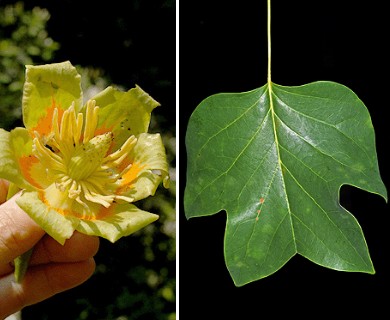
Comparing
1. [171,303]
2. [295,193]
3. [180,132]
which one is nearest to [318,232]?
[295,193]

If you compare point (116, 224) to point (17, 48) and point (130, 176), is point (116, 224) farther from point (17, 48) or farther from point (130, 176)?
point (17, 48)

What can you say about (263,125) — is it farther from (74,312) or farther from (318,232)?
(74,312)

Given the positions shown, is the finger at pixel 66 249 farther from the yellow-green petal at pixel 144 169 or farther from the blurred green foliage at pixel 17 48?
the blurred green foliage at pixel 17 48

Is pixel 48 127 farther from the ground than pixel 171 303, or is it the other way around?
pixel 48 127

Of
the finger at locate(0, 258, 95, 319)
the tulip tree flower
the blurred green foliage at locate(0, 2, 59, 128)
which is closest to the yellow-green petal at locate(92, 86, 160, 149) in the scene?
the tulip tree flower

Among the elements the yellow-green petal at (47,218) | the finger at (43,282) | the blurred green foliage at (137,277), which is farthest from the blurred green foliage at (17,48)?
the yellow-green petal at (47,218)

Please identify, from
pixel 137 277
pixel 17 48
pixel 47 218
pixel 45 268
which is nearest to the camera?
pixel 47 218

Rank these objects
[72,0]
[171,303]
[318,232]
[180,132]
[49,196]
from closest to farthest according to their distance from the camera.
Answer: [49,196], [318,232], [180,132], [72,0], [171,303]

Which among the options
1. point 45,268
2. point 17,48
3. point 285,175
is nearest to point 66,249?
point 45,268
